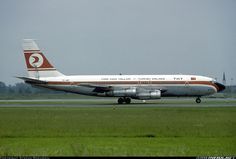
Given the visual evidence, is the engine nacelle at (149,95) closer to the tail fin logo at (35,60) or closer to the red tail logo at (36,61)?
the red tail logo at (36,61)

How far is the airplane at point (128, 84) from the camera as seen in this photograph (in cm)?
5981

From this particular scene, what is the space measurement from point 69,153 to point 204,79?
46.2m

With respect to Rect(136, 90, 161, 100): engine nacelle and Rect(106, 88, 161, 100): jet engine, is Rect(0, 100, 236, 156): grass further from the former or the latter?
Rect(106, 88, 161, 100): jet engine

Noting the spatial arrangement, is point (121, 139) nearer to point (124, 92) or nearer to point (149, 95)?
point (149, 95)

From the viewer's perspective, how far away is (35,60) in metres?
65.1

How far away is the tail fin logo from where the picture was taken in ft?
213

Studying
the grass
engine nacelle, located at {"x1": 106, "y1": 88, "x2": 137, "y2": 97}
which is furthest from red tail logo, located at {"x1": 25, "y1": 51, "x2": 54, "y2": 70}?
the grass

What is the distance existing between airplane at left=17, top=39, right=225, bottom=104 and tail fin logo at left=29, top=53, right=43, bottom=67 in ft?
2.37

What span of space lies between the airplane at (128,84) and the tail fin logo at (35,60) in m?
0.72

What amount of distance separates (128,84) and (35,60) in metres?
12.8

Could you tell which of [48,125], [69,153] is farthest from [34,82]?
[69,153]

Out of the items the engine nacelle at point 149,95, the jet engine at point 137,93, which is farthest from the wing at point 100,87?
the engine nacelle at point 149,95

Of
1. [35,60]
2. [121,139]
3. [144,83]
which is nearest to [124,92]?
[144,83]

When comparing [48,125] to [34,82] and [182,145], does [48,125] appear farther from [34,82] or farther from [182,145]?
[34,82]
